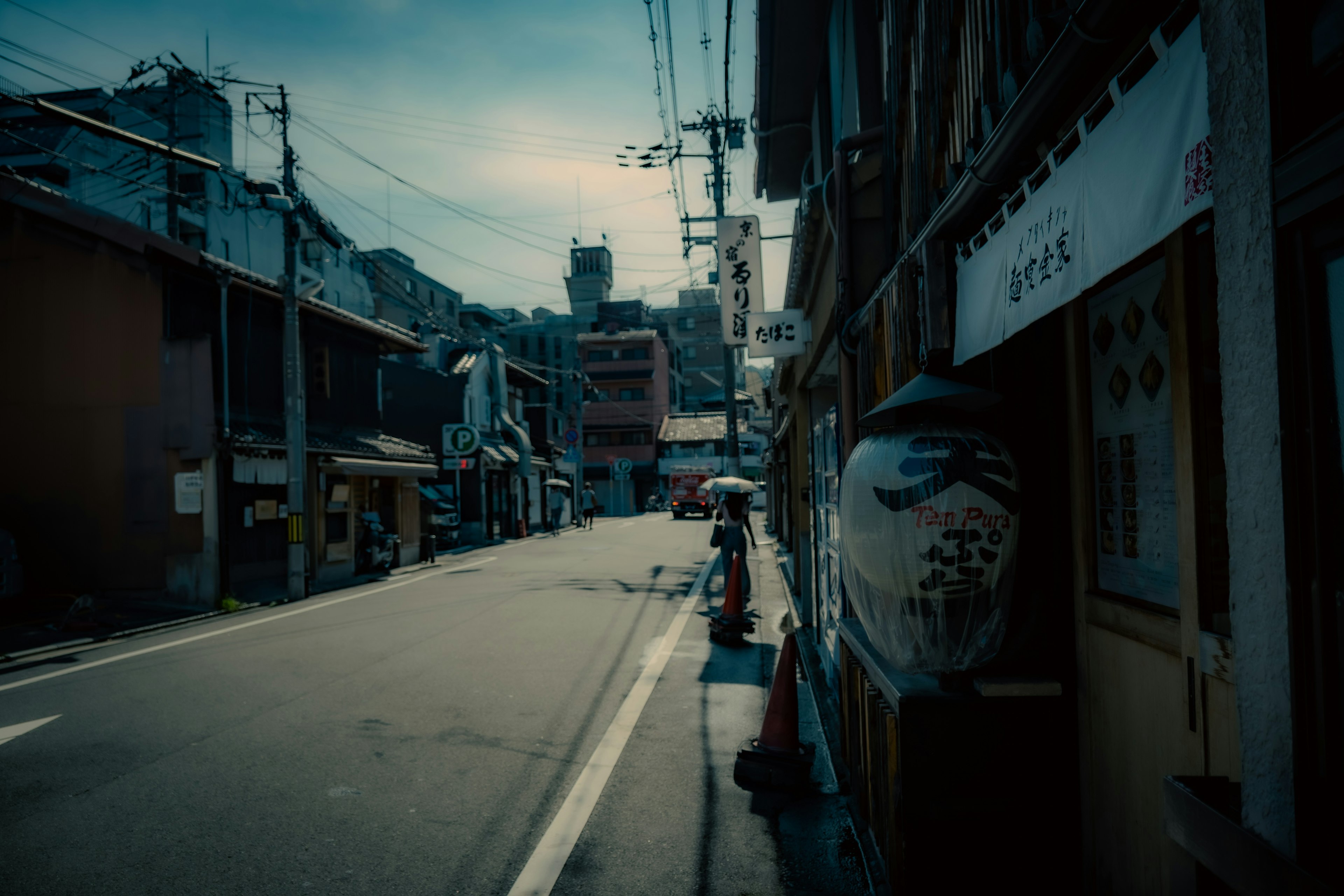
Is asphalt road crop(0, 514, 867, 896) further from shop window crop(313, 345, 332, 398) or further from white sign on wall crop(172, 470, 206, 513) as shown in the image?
shop window crop(313, 345, 332, 398)

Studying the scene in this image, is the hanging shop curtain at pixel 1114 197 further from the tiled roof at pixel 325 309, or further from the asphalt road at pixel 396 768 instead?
the tiled roof at pixel 325 309

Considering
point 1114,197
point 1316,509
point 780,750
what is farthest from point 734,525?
point 1316,509

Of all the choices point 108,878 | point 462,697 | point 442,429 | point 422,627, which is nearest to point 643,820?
point 108,878

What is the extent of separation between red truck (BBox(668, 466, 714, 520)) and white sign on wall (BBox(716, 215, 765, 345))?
3461 cm

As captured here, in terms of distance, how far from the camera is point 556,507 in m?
40.7

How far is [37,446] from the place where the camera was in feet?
52.9

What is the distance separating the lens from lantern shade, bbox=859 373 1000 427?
355 cm

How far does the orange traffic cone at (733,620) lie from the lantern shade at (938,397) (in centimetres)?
694

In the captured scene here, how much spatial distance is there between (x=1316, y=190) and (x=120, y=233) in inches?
745

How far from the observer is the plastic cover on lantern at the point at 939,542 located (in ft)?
10.8

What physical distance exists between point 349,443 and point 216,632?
976 centimetres

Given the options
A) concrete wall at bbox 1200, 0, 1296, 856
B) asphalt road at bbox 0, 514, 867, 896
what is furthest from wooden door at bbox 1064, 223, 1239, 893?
asphalt road at bbox 0, 514, 867, 896

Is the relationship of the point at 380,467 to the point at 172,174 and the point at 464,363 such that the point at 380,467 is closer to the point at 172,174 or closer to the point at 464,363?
the point at 172,174

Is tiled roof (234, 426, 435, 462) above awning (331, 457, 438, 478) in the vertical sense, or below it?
above
